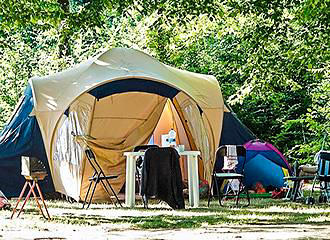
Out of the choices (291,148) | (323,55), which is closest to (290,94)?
(291,148)

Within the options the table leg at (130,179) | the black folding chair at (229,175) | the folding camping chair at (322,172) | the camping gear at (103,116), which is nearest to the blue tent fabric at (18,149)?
the camping gear at (103,116)

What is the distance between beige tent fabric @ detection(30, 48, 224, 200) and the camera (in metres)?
8.88

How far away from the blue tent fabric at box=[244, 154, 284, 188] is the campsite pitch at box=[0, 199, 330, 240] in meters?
1.91

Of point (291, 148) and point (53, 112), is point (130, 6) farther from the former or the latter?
point (291, 148)

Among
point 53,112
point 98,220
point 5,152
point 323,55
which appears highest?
point 323,55

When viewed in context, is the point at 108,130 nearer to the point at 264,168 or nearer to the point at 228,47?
the point at 264,168

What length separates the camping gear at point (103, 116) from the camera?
350 inches

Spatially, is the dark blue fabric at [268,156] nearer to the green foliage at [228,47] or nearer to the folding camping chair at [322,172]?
the green foliage at [228,47]

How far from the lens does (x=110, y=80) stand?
341 inches

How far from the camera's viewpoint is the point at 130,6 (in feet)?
26.0

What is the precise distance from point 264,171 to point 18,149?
12.2ft

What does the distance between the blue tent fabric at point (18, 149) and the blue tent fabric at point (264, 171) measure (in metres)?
3.02

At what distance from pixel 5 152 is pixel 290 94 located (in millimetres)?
7214

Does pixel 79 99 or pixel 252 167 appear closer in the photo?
pixel 79 99
